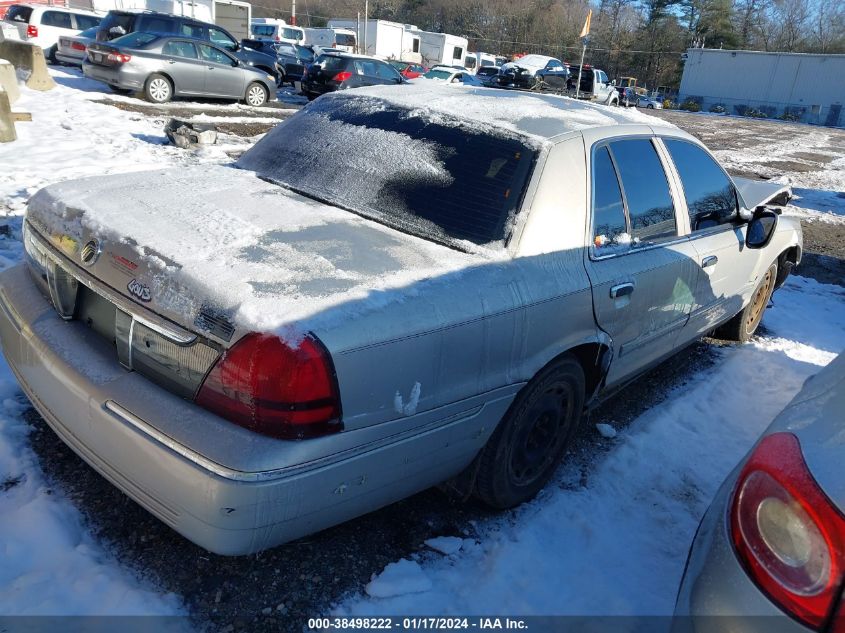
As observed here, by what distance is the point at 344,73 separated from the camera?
1684 cm

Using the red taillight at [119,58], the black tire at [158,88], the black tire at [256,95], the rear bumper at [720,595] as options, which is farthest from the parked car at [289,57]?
the rear bumper at [720,595]

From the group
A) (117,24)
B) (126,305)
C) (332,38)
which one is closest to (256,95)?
(117,24)

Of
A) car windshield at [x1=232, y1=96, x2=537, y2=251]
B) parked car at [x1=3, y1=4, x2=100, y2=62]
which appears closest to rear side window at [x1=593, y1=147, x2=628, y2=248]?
car windshield at [x1=232, y1=96, x2=537, y2=251]

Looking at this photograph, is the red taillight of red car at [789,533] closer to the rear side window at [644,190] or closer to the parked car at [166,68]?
the rear side window at [644,190]

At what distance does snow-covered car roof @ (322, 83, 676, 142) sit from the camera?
9.66 feet

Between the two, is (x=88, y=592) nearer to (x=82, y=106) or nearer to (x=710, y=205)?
(x=710, y=205)

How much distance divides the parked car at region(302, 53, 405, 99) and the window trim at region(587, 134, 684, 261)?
47.7 ft

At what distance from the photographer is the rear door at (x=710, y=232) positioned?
11.8 feet

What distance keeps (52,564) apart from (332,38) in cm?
3961

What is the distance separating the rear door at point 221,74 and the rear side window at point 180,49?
0.17 metres

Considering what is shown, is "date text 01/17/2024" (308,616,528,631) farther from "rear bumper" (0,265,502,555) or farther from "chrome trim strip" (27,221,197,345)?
"chrome trim strip" (27,221,197,345)

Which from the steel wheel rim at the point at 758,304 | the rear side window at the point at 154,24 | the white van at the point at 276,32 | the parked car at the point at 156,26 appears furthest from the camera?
the white van at the point at 276,32

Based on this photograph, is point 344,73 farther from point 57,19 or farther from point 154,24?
point 57,19

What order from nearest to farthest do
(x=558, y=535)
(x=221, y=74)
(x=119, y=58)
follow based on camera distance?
(x=558, y=535) → (x=119, y=58) → (x=221, y=74)
